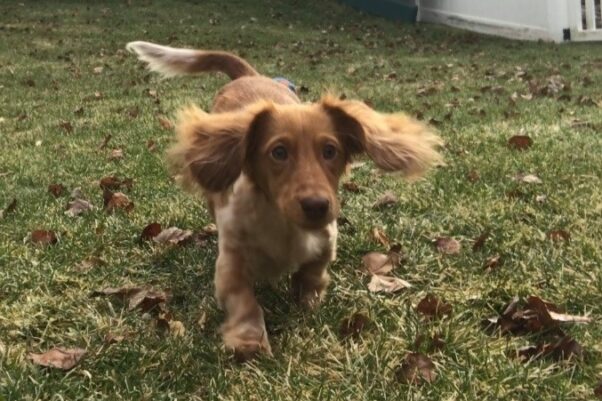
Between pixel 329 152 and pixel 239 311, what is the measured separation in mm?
652

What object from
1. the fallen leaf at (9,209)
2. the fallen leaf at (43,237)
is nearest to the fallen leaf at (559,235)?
the fallen leaf at (43,237)

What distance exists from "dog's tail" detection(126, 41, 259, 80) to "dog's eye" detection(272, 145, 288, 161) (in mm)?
2093

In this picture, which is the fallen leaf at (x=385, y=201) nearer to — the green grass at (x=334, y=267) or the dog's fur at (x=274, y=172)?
the green grass at (x=334, y=267)

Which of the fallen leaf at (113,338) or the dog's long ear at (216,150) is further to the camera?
the dog's long ear at (216,150)

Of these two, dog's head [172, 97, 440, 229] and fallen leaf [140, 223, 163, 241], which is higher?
dog's head [172, 97, 440, 229]

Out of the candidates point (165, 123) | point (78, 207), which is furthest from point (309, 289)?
Result: point (165, 123)

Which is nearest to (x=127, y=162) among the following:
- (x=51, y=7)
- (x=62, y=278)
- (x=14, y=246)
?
(x=14, y=246)

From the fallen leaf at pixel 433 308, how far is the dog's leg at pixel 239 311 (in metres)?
0.62

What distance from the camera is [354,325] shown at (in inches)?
108

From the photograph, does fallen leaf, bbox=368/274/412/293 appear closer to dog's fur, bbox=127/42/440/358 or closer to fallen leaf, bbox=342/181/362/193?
dog's fur, bbox=127/42/440/358

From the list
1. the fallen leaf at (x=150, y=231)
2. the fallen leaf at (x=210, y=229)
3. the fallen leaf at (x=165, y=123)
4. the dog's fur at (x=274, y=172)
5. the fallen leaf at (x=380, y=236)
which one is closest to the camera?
the dog's fur at (x=274, y=172)

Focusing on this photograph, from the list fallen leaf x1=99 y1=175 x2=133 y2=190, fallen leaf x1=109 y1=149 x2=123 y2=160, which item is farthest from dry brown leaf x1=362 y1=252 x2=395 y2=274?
fallen leaf x1=109 y1=149 x2=123 y2=160

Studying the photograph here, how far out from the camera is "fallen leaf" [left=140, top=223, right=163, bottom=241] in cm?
380

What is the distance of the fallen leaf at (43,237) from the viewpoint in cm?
369
